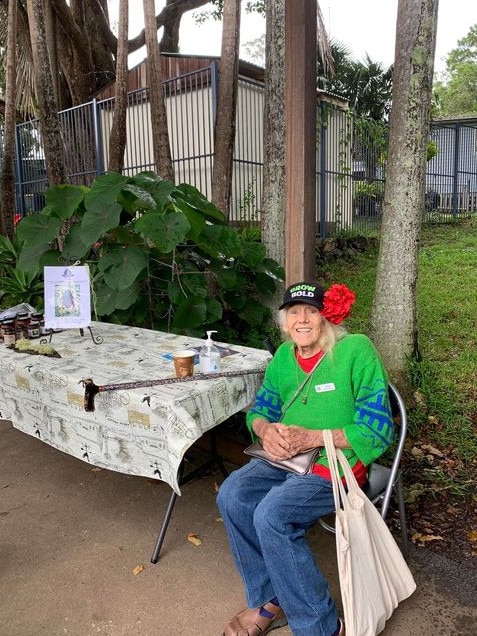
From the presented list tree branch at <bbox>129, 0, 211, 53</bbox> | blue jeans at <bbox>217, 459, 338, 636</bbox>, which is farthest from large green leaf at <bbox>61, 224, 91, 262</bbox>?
tree branch at <bbox>129, 0, 211, 53</bbox>

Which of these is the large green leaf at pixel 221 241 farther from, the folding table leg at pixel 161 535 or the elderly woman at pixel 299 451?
the folding table leg at pixel 161 535

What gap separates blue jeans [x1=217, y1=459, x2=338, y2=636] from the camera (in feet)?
6.00

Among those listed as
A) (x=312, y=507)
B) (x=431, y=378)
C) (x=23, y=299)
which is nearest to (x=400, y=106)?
(x=431, y=378)

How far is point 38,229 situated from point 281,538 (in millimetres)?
2573

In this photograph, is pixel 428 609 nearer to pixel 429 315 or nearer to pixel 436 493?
pixel 436 493

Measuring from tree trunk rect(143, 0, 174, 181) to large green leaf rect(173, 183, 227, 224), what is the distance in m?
1.34

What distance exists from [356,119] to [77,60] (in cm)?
547

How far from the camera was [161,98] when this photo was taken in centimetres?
524

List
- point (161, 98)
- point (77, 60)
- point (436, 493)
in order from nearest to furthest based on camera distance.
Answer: point (436, 493) < point (161, 98) < point (77, 60)

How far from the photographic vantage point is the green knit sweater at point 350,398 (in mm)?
1973

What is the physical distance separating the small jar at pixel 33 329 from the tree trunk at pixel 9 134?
462cm

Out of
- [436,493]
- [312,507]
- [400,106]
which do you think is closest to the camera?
[312,507]

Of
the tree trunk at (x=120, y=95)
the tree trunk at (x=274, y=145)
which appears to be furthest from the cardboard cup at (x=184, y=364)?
the tree trunk at (x=120, y=95)

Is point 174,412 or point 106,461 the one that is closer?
point 174,412
